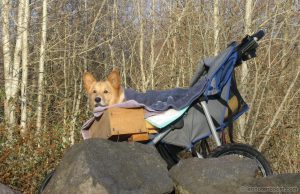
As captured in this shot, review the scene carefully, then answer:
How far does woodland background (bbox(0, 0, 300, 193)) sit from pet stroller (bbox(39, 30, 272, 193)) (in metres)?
2.31

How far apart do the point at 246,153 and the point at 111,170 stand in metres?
1.23

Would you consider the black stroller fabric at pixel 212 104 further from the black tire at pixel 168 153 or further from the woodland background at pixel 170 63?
the woodland background at pixel 170 63

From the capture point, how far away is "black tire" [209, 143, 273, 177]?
A: 3.92 m

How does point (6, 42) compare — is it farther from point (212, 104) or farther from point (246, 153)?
point (246, 153)

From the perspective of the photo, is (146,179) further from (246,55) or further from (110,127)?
(246,55)

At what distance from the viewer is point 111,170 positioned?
11.3ft

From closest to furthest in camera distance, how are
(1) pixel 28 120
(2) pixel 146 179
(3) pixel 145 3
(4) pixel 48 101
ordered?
(2) pixel 146 179
(1) pixel 28 120
(4) pixel 48 101
(3) pixel 145 3

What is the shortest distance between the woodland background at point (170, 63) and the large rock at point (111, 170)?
2326 millimetres

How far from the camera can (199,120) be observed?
406 centimetres

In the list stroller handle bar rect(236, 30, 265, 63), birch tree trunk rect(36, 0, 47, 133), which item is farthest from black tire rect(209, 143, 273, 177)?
birch tree trunk rect(36, 0, 47, 133)

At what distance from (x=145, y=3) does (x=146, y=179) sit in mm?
5062

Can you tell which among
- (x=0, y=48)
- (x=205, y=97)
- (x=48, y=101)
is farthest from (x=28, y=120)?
(x=205, y=97)

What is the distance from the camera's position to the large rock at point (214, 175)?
3.41 meters

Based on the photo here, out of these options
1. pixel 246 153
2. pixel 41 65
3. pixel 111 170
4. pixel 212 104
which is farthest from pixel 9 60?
pixel 246 153
